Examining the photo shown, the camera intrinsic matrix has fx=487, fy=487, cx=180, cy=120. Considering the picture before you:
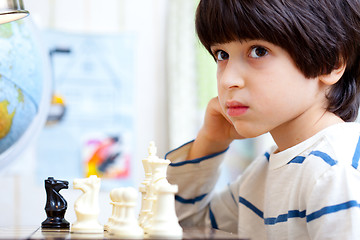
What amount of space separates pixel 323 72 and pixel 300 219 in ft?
0.92

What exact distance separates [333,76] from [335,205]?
28 cm

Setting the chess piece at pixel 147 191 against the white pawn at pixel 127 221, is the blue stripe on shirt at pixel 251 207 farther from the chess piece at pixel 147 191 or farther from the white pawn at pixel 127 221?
the white pawn at pixel 127 221

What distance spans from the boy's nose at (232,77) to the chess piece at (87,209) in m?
0.32

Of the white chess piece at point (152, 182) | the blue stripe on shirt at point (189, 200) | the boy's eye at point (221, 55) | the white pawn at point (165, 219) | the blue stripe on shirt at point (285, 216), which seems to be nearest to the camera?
the white pawn at point (165, 219)

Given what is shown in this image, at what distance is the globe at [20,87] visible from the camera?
111 centimetres

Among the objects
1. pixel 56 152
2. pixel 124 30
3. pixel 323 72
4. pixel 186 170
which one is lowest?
pixel 56 152

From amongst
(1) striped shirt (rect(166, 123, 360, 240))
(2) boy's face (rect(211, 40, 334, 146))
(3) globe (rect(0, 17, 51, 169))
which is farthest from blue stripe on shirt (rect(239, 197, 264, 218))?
(3) globe (rect(0, 17, 51, 169))

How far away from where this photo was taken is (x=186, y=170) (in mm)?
1152

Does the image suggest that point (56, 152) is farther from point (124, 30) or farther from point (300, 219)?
point (300, 219)

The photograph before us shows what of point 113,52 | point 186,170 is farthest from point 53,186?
point 113,52

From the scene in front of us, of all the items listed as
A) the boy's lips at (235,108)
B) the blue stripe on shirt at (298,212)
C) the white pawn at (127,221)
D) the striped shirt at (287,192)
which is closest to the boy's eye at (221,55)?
the boy's lips at (235,108)

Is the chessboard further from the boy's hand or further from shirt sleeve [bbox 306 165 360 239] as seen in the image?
the boy's hand

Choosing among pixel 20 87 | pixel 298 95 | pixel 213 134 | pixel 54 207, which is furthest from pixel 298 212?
pixel 20 87

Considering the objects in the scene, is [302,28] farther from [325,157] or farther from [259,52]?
[325,157]
